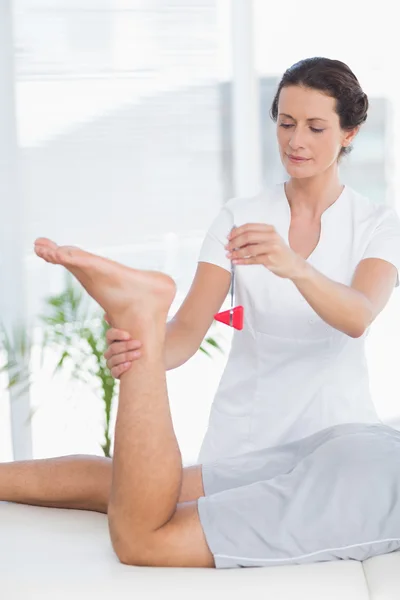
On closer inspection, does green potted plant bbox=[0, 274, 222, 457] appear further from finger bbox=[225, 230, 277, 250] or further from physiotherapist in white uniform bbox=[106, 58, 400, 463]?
finger bbox=[225, 230, 277, 250]

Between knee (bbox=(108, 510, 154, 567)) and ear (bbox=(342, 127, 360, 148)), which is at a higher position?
ear (bbox=(342, 127, 360, 148))

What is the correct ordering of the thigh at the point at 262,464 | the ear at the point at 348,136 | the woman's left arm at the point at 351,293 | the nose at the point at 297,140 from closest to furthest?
the woman's left arm at the point at 351,293, the thigh at the point at 262,464, the nose at the point at 297,140, the ear at the point at 348,136

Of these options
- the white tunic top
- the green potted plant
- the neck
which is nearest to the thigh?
the white tunic top

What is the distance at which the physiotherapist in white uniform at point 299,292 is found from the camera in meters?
2.64

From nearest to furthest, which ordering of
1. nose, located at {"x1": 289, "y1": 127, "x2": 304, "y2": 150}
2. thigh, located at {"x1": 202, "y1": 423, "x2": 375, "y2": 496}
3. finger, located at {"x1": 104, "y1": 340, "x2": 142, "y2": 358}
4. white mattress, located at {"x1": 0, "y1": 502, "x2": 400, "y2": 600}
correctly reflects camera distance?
white mattress, located at {"x1": 0, "y1": 502, "x2": 400, "y2": 600}
finger, located at {"x1": 104, "y1": 340, "x2": 142, "y2": 358}
thigh, located at {"x1": 202, "y1": 423, "x2": 375, "y2": 496}
nose, located at {"x1": 289, "y1": 127, "x2": 304, "y2": 150}

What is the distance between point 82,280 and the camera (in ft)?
7.03

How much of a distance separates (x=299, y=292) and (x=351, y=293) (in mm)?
280

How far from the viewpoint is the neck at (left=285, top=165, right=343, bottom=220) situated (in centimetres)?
278

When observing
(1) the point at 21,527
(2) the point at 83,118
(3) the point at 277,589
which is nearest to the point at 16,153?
(2) the point at 83,118

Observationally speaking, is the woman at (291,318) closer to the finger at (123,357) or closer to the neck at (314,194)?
the neck at (314,194)

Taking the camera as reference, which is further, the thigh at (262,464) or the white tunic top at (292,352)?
the white tunic top at (292,352)

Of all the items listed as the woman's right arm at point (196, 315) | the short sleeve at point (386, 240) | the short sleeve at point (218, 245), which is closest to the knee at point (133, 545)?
the woman's right arm at point (196, 315)

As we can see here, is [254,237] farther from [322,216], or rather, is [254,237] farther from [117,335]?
[322,216]

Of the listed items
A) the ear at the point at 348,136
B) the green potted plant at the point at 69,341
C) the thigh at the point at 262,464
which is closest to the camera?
the thigh at the point at 262,464
